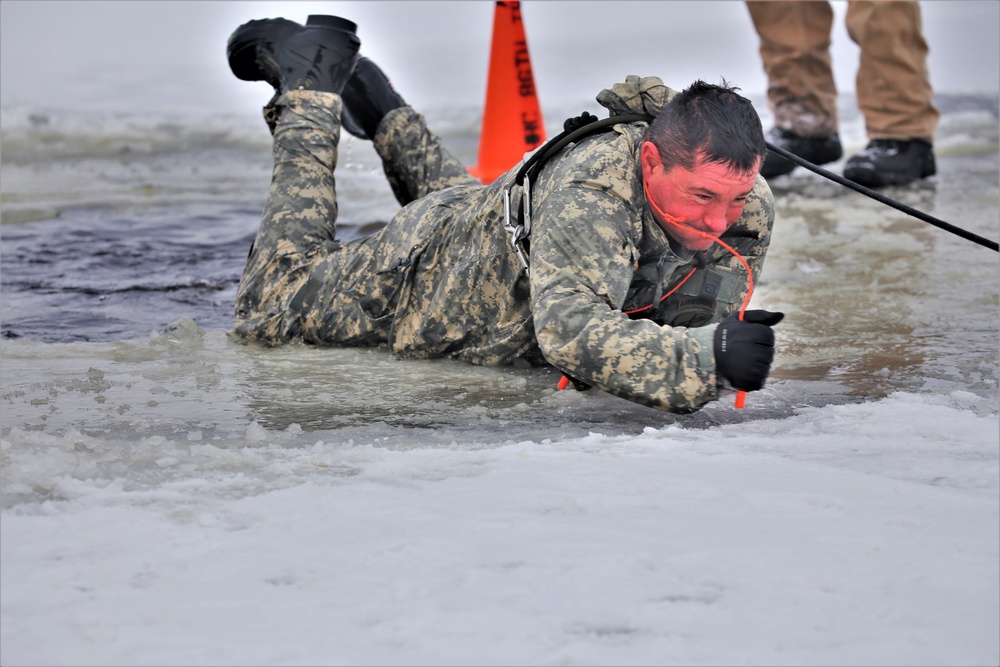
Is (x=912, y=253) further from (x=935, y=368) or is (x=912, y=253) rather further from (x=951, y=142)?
(x=951, y=142)

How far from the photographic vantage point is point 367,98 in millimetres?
4414

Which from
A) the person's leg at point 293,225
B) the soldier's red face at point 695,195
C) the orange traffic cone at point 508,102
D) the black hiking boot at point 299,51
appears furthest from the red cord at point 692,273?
the orange traffic cone at point 508,102

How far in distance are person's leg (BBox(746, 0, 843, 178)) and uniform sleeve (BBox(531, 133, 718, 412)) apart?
4.37 meters

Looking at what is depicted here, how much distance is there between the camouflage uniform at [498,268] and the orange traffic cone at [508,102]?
144 cm

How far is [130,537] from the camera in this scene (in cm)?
194

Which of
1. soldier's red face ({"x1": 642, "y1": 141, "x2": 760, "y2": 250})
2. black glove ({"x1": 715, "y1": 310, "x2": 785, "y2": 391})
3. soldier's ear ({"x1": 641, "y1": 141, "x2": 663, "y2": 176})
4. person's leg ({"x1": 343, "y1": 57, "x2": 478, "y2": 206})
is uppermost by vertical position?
person's leg ({"x1": 343, "y1": 57, "x2": 478, "y2": 206})

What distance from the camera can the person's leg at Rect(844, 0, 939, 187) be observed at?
6316mm

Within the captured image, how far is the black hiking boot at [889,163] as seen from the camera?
20.8ft

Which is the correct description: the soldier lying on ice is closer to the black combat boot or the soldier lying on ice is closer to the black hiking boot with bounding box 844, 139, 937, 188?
the black combat boot

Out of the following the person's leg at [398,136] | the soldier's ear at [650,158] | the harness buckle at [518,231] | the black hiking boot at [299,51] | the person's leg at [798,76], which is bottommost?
the harness buckle at [518,231]

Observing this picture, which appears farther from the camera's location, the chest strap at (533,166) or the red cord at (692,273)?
the chest strap at (533,166)

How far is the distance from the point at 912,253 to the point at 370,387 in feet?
9.31

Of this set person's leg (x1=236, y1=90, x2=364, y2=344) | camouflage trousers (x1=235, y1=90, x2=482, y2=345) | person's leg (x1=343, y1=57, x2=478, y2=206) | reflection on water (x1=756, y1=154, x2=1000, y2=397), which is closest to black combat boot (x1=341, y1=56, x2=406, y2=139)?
person's leg (x1=343, y1=57, x2=478, y2=206)

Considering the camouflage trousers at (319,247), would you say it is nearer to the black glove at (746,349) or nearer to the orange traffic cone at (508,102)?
the black glove at (746,349)
